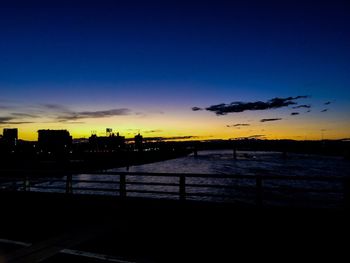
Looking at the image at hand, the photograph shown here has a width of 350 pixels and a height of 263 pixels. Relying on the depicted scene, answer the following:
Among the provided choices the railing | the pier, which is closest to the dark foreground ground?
the pier

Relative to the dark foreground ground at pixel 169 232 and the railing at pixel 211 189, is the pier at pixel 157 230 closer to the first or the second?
the dark foreground ground at pixel 169 232

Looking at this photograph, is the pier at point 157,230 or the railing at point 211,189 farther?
the railing at point 211,189

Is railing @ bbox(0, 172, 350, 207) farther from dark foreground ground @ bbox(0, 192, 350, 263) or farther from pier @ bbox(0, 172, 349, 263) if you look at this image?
dark foreground ground @ bbox(0, 192, 350, 263)

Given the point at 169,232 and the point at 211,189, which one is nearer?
the point at 169,232

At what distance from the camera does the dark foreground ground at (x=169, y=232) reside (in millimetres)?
6246

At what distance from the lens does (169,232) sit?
802cm

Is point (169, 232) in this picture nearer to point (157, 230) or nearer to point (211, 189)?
point (157, 230)

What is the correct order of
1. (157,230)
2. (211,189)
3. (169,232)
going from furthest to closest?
(211,189), (157,230), (169,232)

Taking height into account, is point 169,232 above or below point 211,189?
above

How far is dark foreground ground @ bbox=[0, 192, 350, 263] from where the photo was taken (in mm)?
6246

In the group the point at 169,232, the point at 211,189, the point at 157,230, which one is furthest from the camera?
the point at 211,189

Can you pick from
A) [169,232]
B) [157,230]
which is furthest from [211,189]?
[169,232]

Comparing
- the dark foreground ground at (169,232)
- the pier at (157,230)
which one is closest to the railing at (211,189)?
the pier at (157,230)

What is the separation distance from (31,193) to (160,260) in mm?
10674
